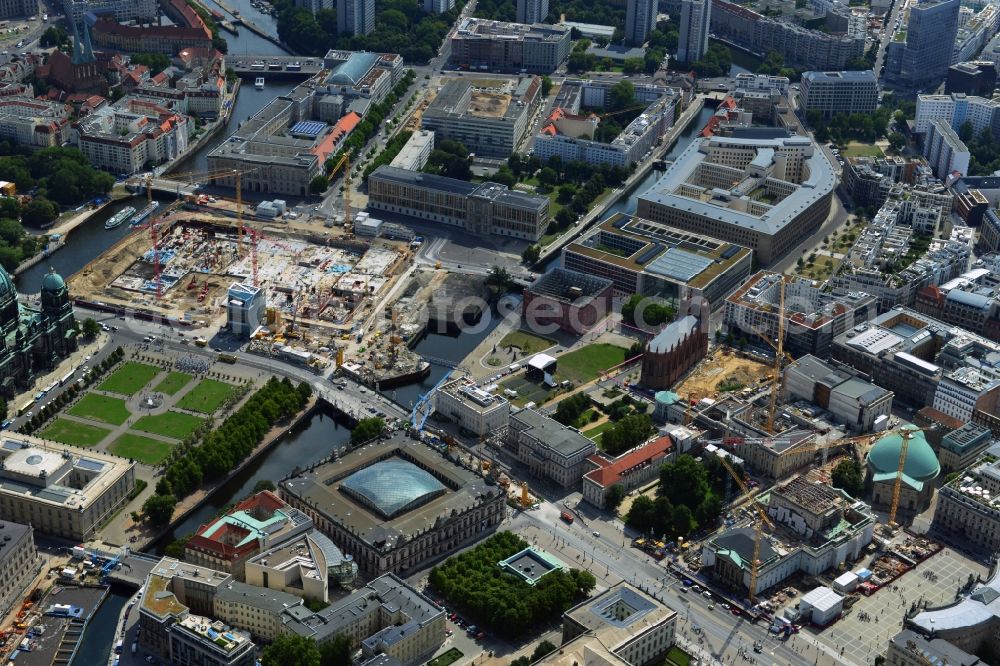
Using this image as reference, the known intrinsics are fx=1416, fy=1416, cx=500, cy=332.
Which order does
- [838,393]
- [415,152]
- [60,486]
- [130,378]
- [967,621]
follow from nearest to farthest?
[967,621], [60,486], [838,393], [130,378], [415,152]

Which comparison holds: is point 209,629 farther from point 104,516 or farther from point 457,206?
point 457,206

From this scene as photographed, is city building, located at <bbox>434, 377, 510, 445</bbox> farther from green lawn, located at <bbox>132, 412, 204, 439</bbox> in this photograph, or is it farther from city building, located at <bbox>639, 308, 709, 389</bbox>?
green lawn, located at <bbox>132, 412, 204, 439</bbox>

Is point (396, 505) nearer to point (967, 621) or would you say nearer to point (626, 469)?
point (626, 469)

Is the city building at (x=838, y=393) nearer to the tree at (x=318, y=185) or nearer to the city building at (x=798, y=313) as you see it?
the city building at (x=798, y=313)

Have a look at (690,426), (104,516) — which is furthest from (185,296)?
(690,426)

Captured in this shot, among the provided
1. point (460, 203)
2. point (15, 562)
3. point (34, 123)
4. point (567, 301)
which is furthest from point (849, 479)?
point (34, 123)

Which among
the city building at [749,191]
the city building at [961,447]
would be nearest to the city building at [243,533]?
the city building at [961,447]
